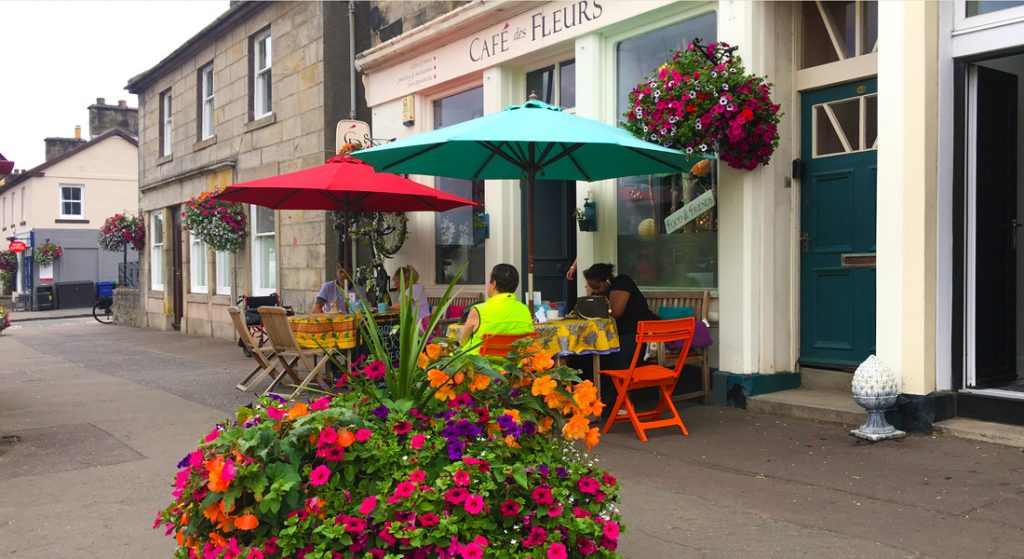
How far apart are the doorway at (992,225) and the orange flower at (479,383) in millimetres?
4442

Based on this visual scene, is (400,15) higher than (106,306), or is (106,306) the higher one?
(400,15)

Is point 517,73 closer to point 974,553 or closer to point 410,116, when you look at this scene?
point 410,116

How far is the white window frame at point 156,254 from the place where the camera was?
20156mm

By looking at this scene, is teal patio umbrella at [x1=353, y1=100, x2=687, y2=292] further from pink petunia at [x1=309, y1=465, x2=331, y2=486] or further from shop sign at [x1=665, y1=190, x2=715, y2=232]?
pink petunia at [x1=309, y1=465, x2=331, y2=486]

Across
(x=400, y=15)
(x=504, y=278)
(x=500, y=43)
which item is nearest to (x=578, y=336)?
(x=504, y=278)

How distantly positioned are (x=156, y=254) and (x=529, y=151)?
16064 millimetres

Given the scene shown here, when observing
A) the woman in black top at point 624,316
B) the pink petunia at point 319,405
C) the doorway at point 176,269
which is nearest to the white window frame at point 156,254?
the doorway at point 176,269

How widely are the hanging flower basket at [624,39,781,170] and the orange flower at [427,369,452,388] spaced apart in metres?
4.26

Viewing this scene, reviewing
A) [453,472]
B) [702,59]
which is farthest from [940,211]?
[453,472]

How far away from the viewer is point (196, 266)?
1820cm

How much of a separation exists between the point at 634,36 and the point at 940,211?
12.2 feet

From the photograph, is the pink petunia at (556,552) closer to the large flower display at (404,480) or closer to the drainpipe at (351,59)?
the large flower display at (404,480)

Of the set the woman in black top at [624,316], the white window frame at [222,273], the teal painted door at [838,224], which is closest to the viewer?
the teal painted door at [838,224]

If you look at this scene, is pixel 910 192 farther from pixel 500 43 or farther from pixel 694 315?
pixel 500 43
